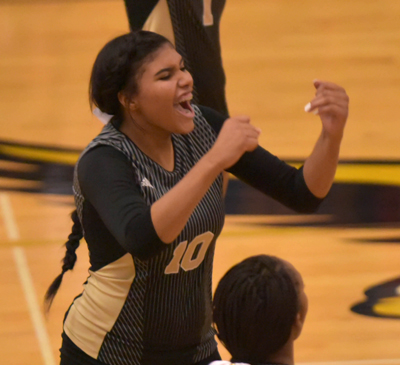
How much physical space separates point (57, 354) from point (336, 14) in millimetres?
4100

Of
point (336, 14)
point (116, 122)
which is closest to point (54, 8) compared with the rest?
point (336, 14)

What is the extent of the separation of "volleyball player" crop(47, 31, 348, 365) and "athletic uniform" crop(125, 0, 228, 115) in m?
0.85

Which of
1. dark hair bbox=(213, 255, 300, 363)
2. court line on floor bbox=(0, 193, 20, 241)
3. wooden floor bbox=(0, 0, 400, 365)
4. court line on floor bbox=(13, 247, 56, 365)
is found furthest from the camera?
court line on floor bbox=(0, 193, 20, 241)

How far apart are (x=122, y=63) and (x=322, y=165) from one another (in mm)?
537

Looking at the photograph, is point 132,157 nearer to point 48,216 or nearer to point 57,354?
point 57,354

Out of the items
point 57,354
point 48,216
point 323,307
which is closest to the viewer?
point 57,354

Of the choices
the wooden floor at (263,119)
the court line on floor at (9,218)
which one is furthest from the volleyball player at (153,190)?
the court line on floor at (9,218)

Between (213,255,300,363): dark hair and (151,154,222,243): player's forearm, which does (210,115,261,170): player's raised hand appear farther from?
(213,255,300,363): dark hair

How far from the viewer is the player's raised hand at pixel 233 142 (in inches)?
60.7

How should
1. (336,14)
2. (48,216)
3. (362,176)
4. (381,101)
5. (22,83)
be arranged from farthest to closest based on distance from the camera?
1. (336,14)
2. (22,83)
3. (381,101)
4. (362,176)
5. (48,216)

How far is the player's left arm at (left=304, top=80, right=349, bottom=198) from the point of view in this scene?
174 centimetres

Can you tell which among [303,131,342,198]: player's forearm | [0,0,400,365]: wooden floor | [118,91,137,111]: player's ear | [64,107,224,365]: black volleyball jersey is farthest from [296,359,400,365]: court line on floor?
[118,91,137,111]: player's ear

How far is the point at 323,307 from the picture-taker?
10.4 ft

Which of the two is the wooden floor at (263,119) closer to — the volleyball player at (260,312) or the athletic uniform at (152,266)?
the athletic uniform at (152,266)
